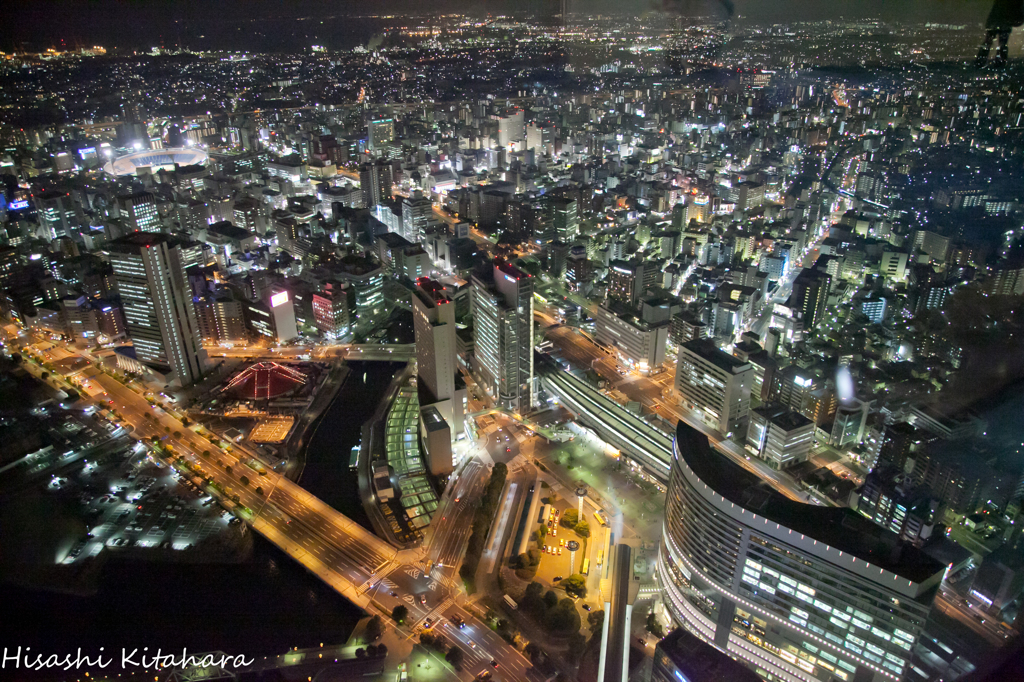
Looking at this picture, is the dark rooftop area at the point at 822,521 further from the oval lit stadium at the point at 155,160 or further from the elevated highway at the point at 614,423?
the oval lit stadium at the point at 155,160

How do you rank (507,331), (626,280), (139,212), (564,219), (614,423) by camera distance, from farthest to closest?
(564,219) → (139,212) → (626,280) → (507,331) → (614,423)

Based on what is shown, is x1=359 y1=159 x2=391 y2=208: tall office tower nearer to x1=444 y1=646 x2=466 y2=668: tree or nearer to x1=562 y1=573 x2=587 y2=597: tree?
x1=562 y1=573 x2=587 y2=597: tree

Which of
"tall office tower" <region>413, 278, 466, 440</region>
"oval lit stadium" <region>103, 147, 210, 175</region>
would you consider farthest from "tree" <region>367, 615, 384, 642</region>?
"oval lit stadium" <region>103, 147, 210, 175</region>

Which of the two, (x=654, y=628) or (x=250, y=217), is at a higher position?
(x=250, y=217)

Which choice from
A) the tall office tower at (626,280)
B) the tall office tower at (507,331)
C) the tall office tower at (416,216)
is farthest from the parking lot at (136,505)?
the tall office tower at (416,216)

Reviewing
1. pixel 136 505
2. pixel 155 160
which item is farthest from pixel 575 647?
pixel 155 160

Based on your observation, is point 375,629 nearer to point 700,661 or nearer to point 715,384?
point 700,661

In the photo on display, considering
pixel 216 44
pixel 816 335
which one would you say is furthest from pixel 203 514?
pixel 216 44
